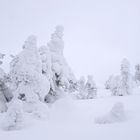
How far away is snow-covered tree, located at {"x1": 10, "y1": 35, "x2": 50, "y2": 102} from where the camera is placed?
48.7 feet

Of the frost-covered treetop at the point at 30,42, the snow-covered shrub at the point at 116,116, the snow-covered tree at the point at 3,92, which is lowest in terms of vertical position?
the snow-covered shrub at the point at 116,116

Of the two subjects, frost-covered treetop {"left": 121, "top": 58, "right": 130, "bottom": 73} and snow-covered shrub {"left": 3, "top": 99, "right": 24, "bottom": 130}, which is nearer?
snow-covered shrub {"left": 3, "top": 99, "right": 24, "bottom": 130}

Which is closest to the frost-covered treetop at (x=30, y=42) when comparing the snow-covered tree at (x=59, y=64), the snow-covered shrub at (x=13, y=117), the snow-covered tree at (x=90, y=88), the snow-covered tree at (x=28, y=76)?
the snow-covered tree at (x=28, y=76)

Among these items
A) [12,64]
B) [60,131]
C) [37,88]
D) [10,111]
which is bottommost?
[60,131]

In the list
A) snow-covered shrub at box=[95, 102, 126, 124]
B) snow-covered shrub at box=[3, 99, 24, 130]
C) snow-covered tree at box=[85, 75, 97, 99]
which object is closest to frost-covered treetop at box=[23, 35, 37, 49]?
snow-covered shrub at box=[3, 99, 24, 130]

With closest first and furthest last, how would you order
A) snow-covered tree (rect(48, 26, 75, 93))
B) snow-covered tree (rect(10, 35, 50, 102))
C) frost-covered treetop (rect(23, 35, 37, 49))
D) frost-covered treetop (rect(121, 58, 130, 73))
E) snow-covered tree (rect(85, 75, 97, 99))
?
snow-covered tree (rect(10, 35, 50, 102)) < frost-covered treetop (rect(23, 35, 37, 49)) < snow-covered tree (rect(48, 26, 75, 93)) < frost-covered treetop (rect(121, 58, 130, 73)) < snow-covered tree (rect(85, 75, 97, 99))

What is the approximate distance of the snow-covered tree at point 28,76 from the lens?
48.7 ft

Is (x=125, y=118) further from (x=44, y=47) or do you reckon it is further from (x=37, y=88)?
(x=44, y=47)

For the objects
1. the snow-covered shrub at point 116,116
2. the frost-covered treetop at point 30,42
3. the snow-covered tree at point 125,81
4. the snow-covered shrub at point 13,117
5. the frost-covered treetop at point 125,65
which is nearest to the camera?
the snow-covered shrub at point 13,117

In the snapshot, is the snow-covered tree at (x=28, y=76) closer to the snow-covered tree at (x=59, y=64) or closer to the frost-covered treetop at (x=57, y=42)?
the snow-covered tree at (x=59, y=64)

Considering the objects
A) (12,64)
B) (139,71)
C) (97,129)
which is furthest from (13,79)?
(139,71)

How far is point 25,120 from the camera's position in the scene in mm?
12125

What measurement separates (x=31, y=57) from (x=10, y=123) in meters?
6.07

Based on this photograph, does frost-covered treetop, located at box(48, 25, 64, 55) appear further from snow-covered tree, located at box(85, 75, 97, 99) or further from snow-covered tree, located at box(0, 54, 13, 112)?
snow-covered tree, located at box(85, 75, 97, 99)
